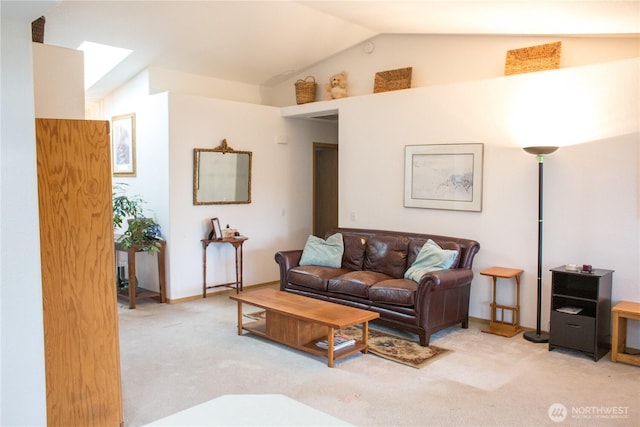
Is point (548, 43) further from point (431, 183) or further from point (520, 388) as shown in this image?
point (520, 388)

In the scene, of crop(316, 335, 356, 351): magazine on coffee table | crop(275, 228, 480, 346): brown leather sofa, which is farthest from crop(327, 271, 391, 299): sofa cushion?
crop(316, 335, 356, 351): magazine on coffee table

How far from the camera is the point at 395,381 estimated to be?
354 cm

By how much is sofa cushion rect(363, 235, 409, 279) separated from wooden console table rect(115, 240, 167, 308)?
7.87 feet

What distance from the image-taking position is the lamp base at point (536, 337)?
438 centimetres

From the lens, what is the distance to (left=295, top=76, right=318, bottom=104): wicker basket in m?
6.72

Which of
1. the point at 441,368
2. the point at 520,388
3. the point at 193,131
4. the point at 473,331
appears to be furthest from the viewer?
the point at 193,131

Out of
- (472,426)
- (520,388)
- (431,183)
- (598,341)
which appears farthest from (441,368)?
(431,183)

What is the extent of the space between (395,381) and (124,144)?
475cm

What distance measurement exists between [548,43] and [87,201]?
4.38 meters

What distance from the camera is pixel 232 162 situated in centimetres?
635

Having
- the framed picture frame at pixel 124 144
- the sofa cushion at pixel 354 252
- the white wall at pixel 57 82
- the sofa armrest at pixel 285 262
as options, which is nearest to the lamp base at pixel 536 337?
the sofa cushion at pixel 354 252

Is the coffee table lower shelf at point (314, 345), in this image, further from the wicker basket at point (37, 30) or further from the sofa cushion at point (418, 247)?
the wicker basket at point (37, 30)

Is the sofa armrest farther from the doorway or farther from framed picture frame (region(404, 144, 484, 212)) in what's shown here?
the doorway

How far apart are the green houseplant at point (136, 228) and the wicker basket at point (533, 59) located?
167 inches
